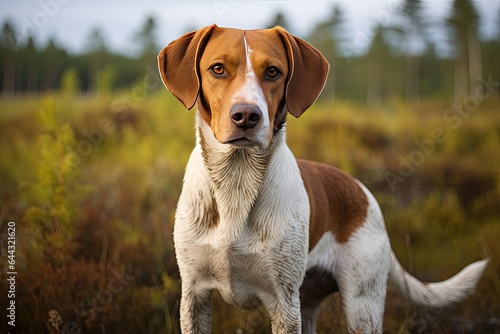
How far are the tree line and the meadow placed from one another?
2.63 feet

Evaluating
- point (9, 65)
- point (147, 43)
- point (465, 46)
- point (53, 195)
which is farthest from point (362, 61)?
point (53, 195)

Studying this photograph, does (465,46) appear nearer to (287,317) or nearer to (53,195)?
(53,195)

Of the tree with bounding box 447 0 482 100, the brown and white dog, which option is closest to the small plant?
the brown and white dog

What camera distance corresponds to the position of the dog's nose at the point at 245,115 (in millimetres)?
2385

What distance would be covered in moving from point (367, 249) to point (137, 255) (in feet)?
7.45

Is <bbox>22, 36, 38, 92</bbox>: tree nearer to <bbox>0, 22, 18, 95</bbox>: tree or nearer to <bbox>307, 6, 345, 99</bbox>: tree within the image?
<bbox>0, 22, 18, 95</bbox>: tree

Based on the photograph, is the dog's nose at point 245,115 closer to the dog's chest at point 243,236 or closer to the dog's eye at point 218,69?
the dog's eye at point 218,69

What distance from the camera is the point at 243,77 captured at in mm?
2561

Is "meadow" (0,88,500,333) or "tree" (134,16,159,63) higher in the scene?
"tree" (134,16,159,63)

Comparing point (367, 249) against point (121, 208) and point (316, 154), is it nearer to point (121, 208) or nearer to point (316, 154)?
point (121, 208)

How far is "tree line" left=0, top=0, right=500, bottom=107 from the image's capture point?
11.3 meters

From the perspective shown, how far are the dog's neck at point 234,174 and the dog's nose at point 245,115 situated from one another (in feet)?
1.37

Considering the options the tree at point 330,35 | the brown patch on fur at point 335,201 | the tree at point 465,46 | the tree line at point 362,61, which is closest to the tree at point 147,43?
the tree line at point 362,61

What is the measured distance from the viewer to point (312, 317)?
3.68 m
